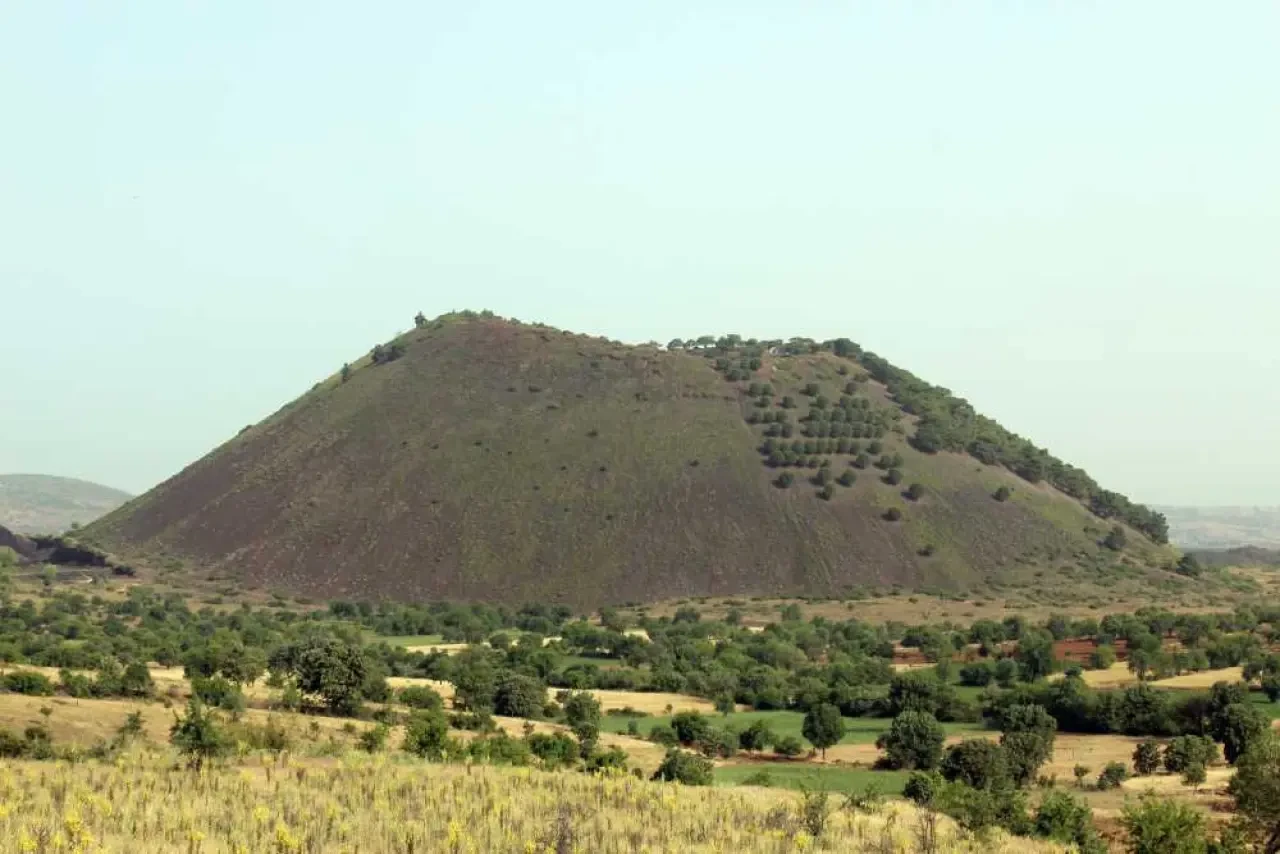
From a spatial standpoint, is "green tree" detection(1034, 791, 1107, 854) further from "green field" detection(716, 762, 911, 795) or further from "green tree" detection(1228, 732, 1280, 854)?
"green field" detection(716, 762, 911, 795)

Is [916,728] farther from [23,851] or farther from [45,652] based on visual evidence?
[45,652]

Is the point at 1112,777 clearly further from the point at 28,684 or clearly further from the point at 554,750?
the point at 28,684

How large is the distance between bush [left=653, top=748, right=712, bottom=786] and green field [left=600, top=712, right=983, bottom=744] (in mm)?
20629

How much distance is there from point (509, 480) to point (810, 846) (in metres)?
159

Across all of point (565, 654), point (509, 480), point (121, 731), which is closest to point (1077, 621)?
point (565, 654)

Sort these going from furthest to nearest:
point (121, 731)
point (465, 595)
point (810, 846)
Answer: point (465, 595) → point (121, 731) → point (810, 846)

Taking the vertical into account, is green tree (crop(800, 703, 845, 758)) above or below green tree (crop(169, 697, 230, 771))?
below

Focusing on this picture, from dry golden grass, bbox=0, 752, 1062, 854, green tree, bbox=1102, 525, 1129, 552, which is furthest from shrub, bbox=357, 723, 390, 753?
green tree, bbox=1102, 525, 1129, 552

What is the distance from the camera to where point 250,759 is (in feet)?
123

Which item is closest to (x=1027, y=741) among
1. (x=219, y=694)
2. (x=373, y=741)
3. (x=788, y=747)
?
(x=788, y=747)

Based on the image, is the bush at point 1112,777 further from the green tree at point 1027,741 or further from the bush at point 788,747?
the bush at point 788,747

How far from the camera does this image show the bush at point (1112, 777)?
179ft

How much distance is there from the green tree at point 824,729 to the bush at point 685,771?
17.4 m

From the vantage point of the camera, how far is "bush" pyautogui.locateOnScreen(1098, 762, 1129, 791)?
54562 mm
